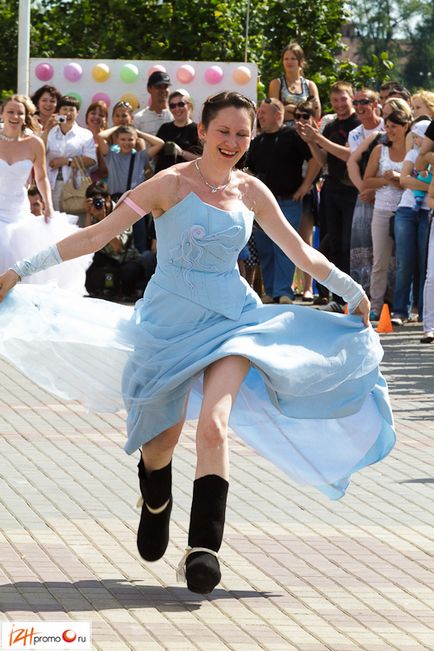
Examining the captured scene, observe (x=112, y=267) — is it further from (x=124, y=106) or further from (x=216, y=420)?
(x=216, y=420)

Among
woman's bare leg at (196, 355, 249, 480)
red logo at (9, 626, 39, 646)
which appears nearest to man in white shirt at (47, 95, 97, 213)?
woman's bare leg at (196, 355, 249, 480)

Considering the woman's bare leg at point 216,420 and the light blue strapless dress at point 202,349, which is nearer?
the woman's bare leg at point 216,420

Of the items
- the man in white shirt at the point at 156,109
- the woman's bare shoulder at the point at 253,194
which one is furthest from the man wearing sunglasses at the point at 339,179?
the woman's bare shoulder at the point at 253,194

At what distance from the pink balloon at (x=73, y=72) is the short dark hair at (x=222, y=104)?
1398cm

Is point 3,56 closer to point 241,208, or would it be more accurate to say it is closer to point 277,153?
point 277,153

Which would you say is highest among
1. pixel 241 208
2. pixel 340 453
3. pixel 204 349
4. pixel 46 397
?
pixel 241 208

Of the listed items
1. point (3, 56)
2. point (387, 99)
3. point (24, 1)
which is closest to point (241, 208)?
point (387, 99)

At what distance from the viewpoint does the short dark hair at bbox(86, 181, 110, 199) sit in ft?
56.8

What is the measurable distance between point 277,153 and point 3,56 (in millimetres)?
28704

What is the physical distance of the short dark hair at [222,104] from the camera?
6012 millimetres

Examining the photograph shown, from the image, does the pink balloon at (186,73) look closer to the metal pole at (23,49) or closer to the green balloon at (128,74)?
the green balloon at (128,74)

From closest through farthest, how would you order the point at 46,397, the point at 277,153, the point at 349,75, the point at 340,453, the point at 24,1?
the point at 340,453
the point at 46,397
the point at 277,153
the point at 24,1
the point at 349,75

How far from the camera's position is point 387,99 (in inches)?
617

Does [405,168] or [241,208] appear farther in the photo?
[405,168]
